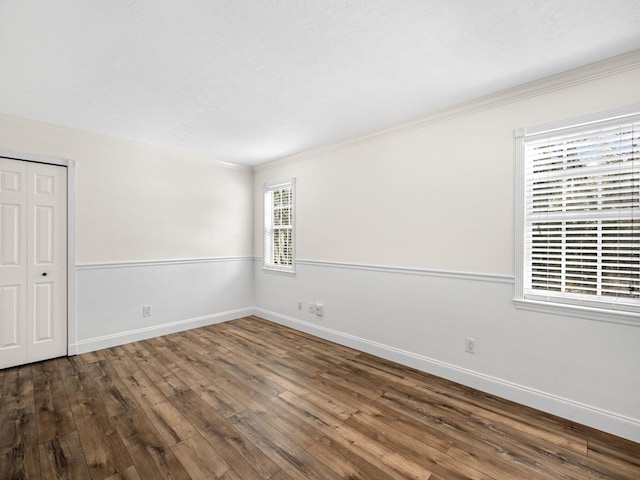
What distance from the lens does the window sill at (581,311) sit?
2.07 metres

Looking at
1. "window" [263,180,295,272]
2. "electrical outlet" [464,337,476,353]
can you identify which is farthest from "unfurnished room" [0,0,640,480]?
"window" [263,180,295,272]

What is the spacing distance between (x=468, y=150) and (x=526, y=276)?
1.21 meters

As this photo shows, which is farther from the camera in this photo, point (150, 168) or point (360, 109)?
point (150, 168)

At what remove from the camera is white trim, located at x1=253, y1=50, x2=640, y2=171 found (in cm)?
210

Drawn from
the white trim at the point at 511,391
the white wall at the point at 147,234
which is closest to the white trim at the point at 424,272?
the white trim at the point at 511,391

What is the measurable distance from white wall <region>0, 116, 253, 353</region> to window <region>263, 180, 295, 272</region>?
1.33 feet

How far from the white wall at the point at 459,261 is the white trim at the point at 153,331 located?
5.07 ft

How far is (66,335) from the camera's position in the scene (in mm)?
3447

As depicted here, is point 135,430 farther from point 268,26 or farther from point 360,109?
point 360,109

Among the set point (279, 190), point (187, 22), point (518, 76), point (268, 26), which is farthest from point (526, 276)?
point (279, 190)

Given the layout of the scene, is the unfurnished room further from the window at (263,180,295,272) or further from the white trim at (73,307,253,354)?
the window at (263,180,295,272)

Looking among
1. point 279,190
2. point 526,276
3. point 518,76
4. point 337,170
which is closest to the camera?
point 518,76

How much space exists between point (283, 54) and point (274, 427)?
2.63 m

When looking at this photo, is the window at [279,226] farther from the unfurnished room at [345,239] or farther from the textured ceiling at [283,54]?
the textured ceiling at [283,54]
